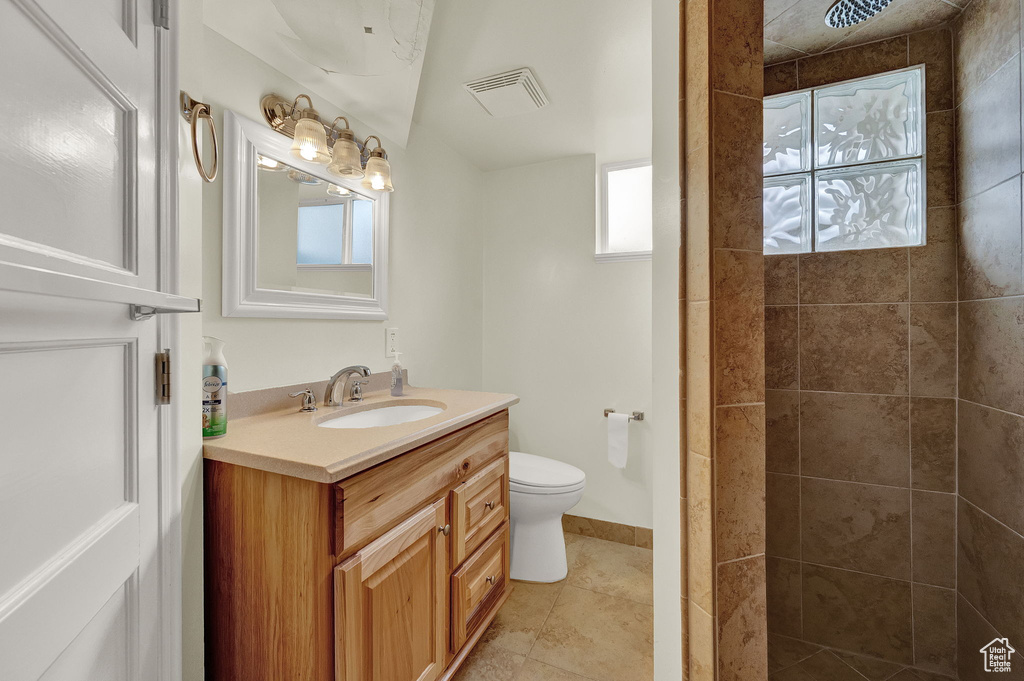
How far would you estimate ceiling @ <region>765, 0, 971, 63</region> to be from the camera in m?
1.24

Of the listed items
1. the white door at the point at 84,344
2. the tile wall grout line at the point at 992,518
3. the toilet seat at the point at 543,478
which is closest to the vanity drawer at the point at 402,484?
the white door at the point at 84,344

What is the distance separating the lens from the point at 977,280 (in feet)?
4.03

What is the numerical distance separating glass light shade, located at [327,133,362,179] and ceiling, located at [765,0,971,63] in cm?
142

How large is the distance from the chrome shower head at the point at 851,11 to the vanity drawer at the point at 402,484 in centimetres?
167

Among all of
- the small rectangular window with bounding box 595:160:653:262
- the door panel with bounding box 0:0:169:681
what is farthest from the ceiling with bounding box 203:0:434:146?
the small rectangular window with bounding box 595:160:653:262

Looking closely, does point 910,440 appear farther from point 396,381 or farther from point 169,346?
point 169,346

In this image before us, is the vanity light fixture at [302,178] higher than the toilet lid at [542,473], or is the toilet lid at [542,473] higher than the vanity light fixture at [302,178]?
the vanity light fixture at [302,178]

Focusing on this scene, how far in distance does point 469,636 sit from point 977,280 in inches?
76.0

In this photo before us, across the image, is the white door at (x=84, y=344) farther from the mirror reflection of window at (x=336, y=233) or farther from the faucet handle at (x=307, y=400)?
the mirror reflection of window at (x=336, y=233)

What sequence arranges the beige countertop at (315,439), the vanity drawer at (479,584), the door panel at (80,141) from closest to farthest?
1. the door panel at (80,141)
2. the beige countertop at (315,439)
3. the vanity drawer at (479,584)

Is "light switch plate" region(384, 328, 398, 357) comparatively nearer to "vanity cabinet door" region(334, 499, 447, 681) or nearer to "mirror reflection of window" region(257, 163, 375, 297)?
"mirror reflection of window" region(257, 163, 375, 297)

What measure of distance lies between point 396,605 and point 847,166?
1.97 m

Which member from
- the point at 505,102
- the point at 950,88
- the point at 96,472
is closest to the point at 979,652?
the point at 950,88

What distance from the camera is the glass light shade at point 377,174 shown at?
1668 mm
